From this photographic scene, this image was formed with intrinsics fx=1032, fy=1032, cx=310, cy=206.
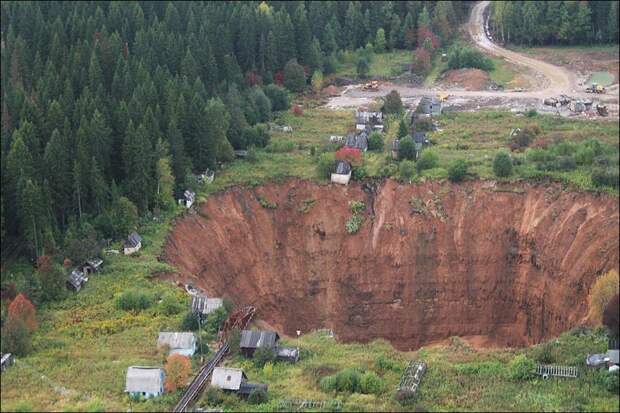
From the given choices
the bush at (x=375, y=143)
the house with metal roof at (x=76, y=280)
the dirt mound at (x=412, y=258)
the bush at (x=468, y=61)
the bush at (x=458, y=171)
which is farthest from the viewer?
the bush at (x=468, y=61)

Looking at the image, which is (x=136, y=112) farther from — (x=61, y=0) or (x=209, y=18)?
(x=61, y=0)

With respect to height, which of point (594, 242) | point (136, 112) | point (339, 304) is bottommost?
point (339, 304)

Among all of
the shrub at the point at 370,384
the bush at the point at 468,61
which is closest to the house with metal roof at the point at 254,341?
the shrub at the point at 370,384

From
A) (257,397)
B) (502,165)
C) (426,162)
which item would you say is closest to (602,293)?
(502,165)

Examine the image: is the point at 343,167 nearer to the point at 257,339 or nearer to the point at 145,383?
the point at 257,339

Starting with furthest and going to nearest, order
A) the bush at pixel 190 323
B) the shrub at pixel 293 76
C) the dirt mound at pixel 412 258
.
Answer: the shrub at pixel 293 76
the dirt mound at pixel 412 258
the bush at pixel 190 323

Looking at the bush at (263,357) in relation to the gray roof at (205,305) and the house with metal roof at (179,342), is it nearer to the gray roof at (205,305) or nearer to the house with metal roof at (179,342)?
the house with metal roof at (179,342)

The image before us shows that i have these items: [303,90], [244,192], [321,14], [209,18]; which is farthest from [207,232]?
[321,14]
